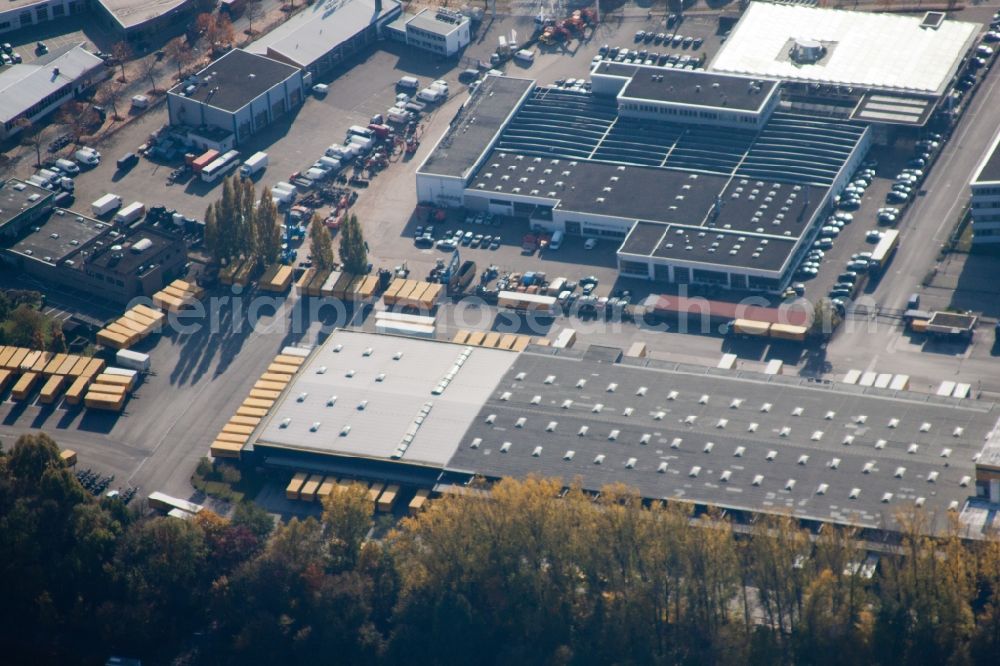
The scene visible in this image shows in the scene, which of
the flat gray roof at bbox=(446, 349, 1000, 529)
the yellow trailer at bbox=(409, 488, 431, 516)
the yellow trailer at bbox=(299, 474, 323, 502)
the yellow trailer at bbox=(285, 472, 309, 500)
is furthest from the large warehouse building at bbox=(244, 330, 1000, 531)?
the yellow trailer at bbox=(285, 472, 309, 500)

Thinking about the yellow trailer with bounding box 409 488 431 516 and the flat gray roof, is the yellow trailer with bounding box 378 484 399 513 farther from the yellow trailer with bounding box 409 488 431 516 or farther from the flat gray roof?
the flat gray roof

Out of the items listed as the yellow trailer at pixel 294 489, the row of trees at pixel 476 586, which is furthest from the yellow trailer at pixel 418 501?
the yellow trailer at pixel 294 489

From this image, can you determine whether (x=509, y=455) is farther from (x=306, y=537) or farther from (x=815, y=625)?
(x=815, y=625)

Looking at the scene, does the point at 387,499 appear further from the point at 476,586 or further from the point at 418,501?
the point at 476,586

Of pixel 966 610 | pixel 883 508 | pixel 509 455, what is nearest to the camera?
pixel 966 610

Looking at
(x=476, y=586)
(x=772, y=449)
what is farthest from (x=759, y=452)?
(x=476, y=586)

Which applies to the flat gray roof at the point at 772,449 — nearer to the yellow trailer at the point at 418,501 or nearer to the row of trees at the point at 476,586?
the yellow trailer at the point at 418,501

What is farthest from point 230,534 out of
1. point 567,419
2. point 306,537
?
point 567,419
